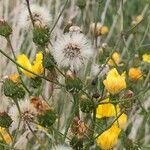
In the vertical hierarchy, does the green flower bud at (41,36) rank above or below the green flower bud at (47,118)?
above

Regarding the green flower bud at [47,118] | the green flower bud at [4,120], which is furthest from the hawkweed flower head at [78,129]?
the green flower bud at [4,120]

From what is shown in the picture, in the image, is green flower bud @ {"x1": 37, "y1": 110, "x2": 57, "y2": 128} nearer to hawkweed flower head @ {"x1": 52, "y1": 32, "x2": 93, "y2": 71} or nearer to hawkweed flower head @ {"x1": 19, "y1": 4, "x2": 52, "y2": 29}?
hawkweed flower head @ {"x1": 52, "y1": 32, "x2": 93, "y2": 71}

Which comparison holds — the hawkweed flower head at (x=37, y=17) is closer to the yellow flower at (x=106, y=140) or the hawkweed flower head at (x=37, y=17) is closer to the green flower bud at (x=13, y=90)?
the green flower bud at (x=13, y=90)

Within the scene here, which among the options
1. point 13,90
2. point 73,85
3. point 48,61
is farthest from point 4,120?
point 73,85

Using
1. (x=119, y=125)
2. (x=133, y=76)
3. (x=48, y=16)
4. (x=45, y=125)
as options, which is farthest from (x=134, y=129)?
(x=45, y=125)

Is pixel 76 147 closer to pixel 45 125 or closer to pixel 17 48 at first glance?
pixel 45 125

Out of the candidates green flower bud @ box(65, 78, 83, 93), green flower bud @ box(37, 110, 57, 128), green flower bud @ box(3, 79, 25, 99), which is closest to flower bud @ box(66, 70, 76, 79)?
green flower bud @ box(65, 78, 83, 93)
